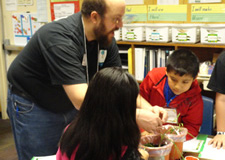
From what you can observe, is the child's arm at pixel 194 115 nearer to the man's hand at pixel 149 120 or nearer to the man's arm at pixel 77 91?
the man's hand at pixel 149 120

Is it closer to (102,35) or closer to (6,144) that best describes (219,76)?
(102,35)

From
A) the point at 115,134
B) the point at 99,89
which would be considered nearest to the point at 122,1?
the point at 99,89

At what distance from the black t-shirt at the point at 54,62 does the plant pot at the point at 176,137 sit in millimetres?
461

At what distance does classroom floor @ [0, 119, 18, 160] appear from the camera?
9.61 ft

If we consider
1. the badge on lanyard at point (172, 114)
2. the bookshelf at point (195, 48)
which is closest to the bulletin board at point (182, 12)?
the bookshelf at point (195, 48)

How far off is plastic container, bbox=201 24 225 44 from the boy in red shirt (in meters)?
0.66

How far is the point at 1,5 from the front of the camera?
3.85 metres

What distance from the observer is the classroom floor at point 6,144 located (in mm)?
2928

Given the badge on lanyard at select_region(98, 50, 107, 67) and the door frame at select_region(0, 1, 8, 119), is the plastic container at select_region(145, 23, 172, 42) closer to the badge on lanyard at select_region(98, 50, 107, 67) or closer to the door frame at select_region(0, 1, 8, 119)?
the badge on lanyard at select_region(98, 50, 107, 67)

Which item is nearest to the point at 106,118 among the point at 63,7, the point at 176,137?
the point at 176,137

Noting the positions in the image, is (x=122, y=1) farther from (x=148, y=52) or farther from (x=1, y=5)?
(x=1, y=5)

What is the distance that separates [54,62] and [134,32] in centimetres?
Answer: 161

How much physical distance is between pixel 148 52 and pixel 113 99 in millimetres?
1912

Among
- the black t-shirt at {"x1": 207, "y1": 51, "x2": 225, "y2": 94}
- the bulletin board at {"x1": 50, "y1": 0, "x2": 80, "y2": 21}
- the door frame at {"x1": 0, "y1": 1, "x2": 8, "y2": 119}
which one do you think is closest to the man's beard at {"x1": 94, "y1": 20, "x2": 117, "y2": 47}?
the black t-shirt at {"x1": 207, "y1": 51, "x2": 225, "y2": 94}
